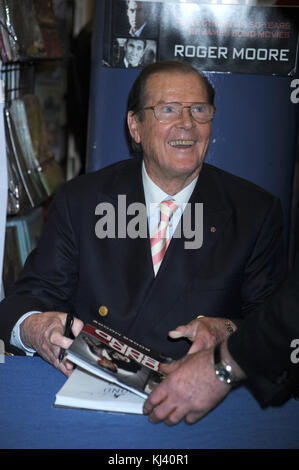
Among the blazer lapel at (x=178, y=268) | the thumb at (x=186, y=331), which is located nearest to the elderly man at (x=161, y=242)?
the blazer lapel at (x=178, y=268)

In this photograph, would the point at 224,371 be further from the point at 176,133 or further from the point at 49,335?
the point at 176,133

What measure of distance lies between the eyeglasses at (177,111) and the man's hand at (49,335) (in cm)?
82

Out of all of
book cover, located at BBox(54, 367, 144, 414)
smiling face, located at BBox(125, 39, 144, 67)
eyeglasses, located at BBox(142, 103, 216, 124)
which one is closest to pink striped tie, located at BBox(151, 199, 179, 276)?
eyeglasses, located at BBox(142, 103, 216, 124)

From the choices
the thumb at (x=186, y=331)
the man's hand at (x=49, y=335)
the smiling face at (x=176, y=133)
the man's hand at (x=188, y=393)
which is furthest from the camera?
the smiling face at (x=176, y=133)

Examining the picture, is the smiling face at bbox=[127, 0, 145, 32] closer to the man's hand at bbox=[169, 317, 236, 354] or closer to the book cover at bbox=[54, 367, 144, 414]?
the man's hand at bbox=[169, 317, 236, 354]

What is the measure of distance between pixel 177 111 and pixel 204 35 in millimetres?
545

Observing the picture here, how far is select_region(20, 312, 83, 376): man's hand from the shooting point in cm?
157

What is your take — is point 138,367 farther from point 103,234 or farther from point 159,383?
point 103,234

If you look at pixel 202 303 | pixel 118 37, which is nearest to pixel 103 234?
pixel 202 303

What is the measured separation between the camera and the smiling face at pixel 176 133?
208 cm

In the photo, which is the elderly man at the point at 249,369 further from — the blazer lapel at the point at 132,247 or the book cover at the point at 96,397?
the blazer lapel at the point at 132,247

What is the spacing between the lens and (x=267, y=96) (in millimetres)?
2535

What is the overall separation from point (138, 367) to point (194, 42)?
1.52m

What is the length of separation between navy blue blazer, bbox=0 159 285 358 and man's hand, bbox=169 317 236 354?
0.71 feet
